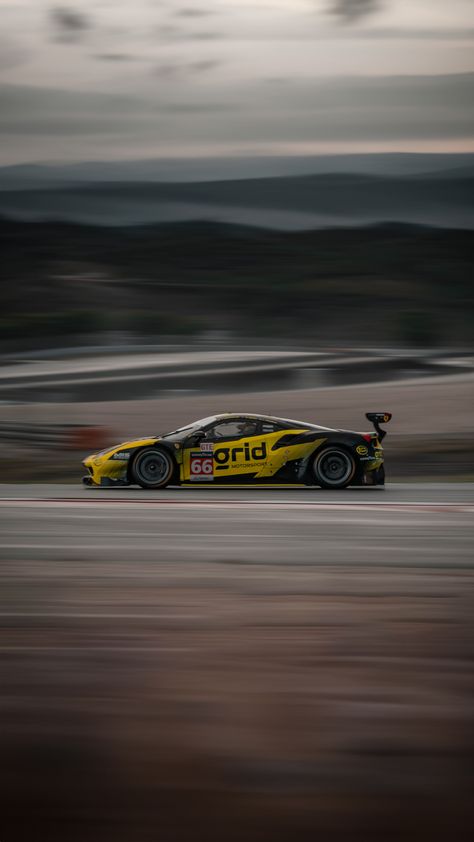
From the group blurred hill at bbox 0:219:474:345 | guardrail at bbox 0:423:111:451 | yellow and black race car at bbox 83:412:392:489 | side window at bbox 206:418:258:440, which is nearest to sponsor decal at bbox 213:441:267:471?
yellow and black race car at bbox 83:412:392:489

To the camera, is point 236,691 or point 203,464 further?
point 203,464

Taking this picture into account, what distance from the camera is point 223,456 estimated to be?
14086 mm

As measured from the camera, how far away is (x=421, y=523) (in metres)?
9.89

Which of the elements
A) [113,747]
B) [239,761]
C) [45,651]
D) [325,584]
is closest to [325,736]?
[239,761]

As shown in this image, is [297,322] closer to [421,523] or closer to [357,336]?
[357,336]

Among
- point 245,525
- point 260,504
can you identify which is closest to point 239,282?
point 260,504

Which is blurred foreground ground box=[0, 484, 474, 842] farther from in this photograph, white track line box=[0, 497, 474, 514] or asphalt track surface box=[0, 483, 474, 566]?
white track line box=[0, 497, 474, 514]

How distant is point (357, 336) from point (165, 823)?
9906 cm

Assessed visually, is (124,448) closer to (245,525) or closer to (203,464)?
(203,464)

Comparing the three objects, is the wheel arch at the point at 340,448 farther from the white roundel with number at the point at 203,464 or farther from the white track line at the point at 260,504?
the white track line at the point at 260,504

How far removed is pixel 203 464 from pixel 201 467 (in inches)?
2.0

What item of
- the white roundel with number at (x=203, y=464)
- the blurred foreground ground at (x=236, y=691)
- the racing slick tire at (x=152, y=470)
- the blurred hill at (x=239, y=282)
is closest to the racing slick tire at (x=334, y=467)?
the white roundel with number at (x=203, y=464)

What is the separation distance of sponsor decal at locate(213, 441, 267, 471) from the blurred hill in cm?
7533

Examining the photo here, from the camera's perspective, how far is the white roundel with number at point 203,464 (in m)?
14.1
